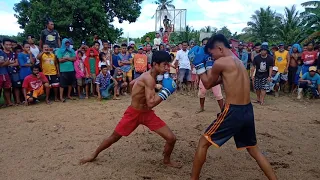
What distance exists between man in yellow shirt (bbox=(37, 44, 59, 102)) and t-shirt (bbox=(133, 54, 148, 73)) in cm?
246

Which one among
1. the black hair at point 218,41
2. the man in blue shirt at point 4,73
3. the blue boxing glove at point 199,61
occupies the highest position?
the black hair at point 218,41

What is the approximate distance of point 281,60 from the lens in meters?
9.94

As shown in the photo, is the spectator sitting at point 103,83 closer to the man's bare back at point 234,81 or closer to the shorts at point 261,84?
the shorts at point 261,84

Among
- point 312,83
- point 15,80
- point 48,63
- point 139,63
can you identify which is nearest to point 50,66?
point 48,63

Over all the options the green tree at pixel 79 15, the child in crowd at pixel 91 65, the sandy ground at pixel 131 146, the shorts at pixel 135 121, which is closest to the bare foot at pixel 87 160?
the sandy ground at pixel 131 146

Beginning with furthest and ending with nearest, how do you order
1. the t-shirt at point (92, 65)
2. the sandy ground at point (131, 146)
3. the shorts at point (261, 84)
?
the t-shirt at point (92, 65)
the shorts at point (261, 84)
the sandy ground at point (131, 146)

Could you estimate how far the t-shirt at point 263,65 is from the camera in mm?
8289

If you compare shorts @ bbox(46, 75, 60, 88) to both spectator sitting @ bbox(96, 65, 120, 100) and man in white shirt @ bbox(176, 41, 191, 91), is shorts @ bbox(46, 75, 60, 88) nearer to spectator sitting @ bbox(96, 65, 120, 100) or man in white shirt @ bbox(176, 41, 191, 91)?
spectator sitting @ bbox(96, 65, 120, 100)

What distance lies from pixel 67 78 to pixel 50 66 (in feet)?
1.82

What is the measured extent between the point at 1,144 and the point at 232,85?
382 centimetres

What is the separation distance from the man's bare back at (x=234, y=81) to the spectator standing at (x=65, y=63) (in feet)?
19.6

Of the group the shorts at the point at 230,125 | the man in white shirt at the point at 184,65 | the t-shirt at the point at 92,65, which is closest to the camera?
the shorts at the point at 230,125

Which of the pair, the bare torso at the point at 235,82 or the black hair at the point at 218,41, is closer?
the bare torso at the point at 235,82

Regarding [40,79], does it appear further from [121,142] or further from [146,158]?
[146,158]
